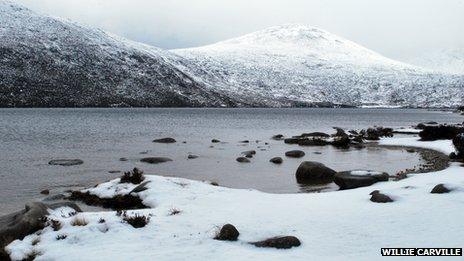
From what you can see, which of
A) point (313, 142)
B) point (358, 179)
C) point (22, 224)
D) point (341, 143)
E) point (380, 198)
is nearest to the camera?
point (22, 224)

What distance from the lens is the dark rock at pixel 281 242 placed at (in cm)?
1216

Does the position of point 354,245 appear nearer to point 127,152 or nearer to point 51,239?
point 51,239

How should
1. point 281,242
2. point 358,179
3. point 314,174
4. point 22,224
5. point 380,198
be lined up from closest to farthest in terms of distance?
point 281,242
point 22,224
point 380,198
point 358,179
point 314,174

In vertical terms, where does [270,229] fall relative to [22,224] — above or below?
above

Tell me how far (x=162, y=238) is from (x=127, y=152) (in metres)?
35.8

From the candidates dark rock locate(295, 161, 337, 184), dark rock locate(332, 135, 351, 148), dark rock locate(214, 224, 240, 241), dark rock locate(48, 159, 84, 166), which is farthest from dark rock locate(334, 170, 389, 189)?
dark rock locate(332, 135, 351, 148)

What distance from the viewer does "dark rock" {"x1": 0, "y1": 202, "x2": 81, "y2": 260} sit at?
13414 mm

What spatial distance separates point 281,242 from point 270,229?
52.8 inches

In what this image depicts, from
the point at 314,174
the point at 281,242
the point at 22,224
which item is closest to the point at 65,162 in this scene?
the point at 314,174

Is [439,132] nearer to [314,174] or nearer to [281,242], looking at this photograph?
[314,174]

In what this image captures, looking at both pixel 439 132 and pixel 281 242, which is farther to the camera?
pixel 439 132

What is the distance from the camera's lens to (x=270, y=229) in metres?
13.6

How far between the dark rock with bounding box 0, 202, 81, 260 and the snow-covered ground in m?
0.39

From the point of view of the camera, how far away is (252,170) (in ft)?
110
